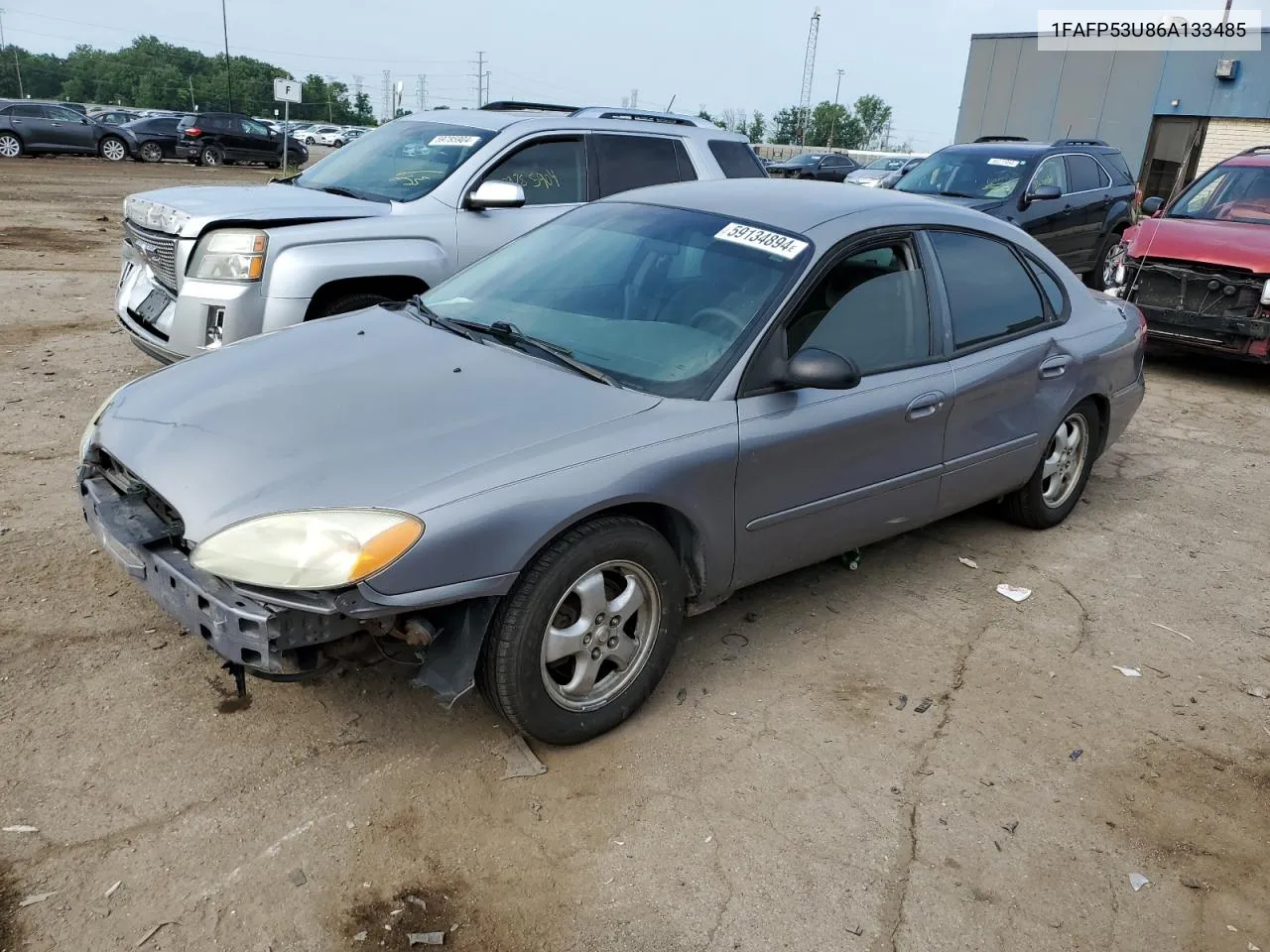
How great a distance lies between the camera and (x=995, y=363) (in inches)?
166

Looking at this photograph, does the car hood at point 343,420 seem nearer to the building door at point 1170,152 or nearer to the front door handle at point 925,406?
the front door handle at point 925,406

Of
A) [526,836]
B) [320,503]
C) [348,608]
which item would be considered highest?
[320,503]

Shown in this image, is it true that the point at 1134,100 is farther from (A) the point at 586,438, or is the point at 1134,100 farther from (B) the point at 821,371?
(A) the point at 586,438

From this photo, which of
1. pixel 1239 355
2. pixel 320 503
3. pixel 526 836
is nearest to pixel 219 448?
pixel 320 503

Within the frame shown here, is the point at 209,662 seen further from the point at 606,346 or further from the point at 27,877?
the point at 606,346

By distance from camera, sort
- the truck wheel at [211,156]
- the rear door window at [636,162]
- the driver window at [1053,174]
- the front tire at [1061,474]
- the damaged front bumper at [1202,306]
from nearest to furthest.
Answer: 1. the front tire at [1061,474]
2. the rear door window at [636,162]
3. the damaged front bumper at [1202,306]
4. the driver window at [1053,174]
5. the truck wheel at [211,156]

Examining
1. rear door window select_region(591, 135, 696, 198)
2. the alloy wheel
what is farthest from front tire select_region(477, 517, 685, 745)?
rear door window select_region(591, 135, 696, 198)

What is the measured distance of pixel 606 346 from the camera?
346 centimetres

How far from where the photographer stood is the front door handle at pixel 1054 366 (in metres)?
4.50

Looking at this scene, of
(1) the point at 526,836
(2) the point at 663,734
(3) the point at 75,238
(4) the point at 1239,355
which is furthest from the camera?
(3) the point at 75,238

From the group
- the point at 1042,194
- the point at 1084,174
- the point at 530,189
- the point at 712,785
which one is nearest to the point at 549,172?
the point at 530,189

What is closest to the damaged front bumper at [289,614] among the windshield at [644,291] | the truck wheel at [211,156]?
the windshield at [644,291]

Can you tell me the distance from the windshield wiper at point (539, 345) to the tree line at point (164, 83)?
7834 centimetres

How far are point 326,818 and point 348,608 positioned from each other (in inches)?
26.1
